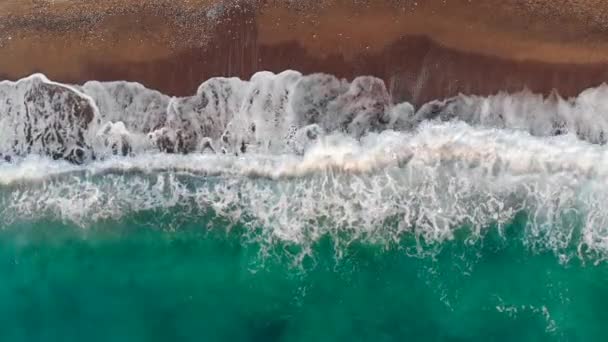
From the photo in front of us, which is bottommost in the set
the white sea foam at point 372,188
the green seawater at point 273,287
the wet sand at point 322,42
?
the green seawater at point 273,287

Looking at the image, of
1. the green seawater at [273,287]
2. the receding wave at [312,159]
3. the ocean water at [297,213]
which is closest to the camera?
the green seawater at [273,287]

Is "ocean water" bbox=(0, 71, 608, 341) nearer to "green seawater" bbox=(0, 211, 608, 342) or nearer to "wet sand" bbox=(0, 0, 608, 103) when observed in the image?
"green seawater" bbox=(0, 211, 608, 342)

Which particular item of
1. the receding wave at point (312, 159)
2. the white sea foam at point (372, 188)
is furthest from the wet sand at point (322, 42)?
the white sea foam at point (372, 188)

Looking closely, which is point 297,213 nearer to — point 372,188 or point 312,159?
point 312,159

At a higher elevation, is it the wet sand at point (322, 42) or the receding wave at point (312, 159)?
the wet sand at point (322, 42)

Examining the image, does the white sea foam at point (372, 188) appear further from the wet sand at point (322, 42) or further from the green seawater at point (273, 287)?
Answer: the wet sand at point (322, 42)

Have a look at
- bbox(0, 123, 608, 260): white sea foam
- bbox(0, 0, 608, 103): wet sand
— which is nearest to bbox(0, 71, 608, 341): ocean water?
bbox(0, 123, 608, 260): white sea foam
